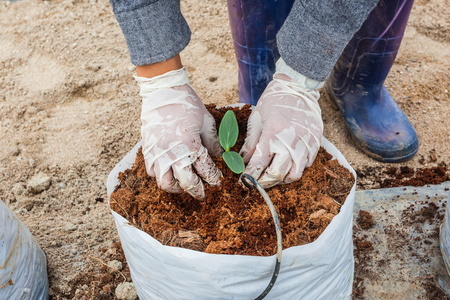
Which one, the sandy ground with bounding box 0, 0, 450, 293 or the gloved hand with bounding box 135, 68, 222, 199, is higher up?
the gloved hand with bounding box 135, 68, 222, 199

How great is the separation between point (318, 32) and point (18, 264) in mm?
1001

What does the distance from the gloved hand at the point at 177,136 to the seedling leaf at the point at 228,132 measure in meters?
0.06

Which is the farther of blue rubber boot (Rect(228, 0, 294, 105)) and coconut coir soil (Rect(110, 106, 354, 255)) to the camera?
blue rubber boot (Rect(228, 0, 294, 105))

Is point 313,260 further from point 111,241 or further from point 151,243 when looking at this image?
point 111,241

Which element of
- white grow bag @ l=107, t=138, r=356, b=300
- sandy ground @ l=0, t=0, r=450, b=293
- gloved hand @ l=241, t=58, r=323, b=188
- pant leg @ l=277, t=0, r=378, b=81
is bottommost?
sandy ground @ l=0, t=0, r=450, b=293

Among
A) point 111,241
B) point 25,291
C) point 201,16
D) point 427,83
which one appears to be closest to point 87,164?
point 111,241

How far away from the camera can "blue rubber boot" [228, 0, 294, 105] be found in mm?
1343

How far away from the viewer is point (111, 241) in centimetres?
127

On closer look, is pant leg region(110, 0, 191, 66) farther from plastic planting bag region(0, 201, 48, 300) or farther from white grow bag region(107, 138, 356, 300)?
plastic planting bag region(0, 201, 48, 300)

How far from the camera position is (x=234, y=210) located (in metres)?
0.88

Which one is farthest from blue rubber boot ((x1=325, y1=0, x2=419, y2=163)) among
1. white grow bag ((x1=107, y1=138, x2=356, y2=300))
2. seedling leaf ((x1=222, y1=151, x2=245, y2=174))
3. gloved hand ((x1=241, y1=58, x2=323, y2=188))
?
seedling leaf ((x1=222, y1=151, x2=245, y2=174))

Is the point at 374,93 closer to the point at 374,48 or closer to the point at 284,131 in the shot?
the point at 374,48

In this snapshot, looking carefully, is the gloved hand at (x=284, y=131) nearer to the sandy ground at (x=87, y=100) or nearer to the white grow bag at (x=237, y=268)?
the white grow bag at (x=237, y=268)

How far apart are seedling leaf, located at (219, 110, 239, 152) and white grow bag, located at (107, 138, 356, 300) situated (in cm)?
29
